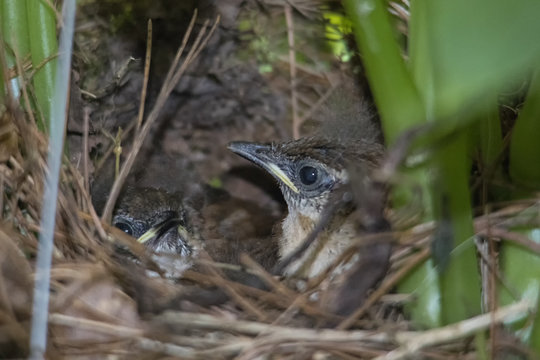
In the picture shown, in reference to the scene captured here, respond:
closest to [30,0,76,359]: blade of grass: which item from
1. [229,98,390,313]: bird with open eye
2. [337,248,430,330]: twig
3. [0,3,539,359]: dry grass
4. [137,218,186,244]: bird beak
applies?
[0,3,539,359]: dry grass

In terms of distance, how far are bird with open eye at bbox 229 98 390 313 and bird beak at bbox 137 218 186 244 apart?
0.36m

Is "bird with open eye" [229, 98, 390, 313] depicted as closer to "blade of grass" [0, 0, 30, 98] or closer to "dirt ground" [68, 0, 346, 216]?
"dirt ground" [68, 0, 346, 216]

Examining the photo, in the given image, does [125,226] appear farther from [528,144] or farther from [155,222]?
[528,144]

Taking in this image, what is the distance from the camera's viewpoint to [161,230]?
2201mm

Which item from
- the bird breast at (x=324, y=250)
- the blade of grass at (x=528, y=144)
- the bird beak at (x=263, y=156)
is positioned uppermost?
the bird beak at (x=263, y=156)

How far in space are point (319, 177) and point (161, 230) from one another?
0.62 metres

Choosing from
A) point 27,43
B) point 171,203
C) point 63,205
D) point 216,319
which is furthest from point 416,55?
point 171,203

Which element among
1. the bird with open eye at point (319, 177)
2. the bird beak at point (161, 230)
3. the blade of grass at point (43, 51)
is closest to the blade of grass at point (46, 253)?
the blade of grass at point (43, 51)

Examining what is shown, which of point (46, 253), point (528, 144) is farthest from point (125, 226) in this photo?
point (528, 144)

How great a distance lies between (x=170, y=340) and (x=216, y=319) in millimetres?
107

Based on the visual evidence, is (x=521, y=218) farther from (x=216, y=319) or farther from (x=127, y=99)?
Result: (x=127, y=99)

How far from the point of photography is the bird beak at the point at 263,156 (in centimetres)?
203

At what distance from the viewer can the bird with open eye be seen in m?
1.79

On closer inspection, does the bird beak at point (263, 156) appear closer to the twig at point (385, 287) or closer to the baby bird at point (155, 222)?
the baby bird at point (155, 222)
